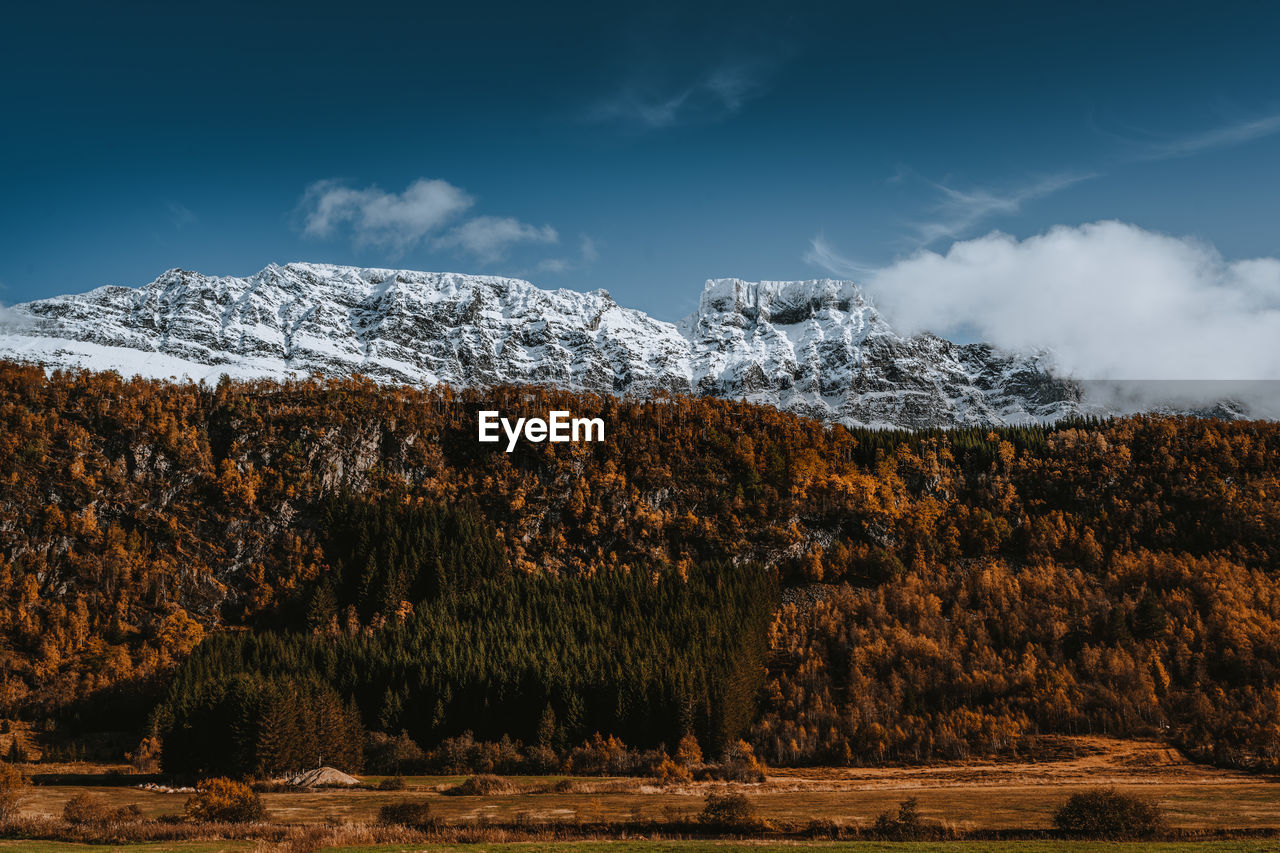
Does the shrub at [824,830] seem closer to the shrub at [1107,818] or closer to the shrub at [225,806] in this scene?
the shrub at [1107,818]

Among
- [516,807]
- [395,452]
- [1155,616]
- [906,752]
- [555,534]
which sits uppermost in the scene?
[395,452]

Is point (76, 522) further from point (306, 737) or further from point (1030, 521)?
point (1030, 521)

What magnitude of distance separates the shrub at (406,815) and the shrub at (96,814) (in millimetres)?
16165

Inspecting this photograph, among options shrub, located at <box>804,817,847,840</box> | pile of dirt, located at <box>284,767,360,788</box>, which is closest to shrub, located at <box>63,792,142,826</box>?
pile of dirt, located at <box>284,767,360,788</box>

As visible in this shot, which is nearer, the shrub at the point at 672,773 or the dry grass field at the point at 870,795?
the dry grass field at the point at 870,795

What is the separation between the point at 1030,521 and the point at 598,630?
94770mm

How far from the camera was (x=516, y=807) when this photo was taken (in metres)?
65.1

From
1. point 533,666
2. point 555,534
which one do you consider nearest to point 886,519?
point 555,534

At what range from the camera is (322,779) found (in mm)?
80250

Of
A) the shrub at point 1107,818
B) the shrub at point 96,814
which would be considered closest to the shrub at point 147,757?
the shrub at point 96,814

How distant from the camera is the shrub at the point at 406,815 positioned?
56.9 meters

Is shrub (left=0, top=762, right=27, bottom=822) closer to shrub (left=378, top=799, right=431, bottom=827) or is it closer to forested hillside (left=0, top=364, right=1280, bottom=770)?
forested hillside (left=0, top=364, right=1280, bottom=770)

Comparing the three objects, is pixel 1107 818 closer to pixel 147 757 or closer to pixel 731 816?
pixel 731 816

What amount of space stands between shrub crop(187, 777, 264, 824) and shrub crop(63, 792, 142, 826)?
3.71 meters
